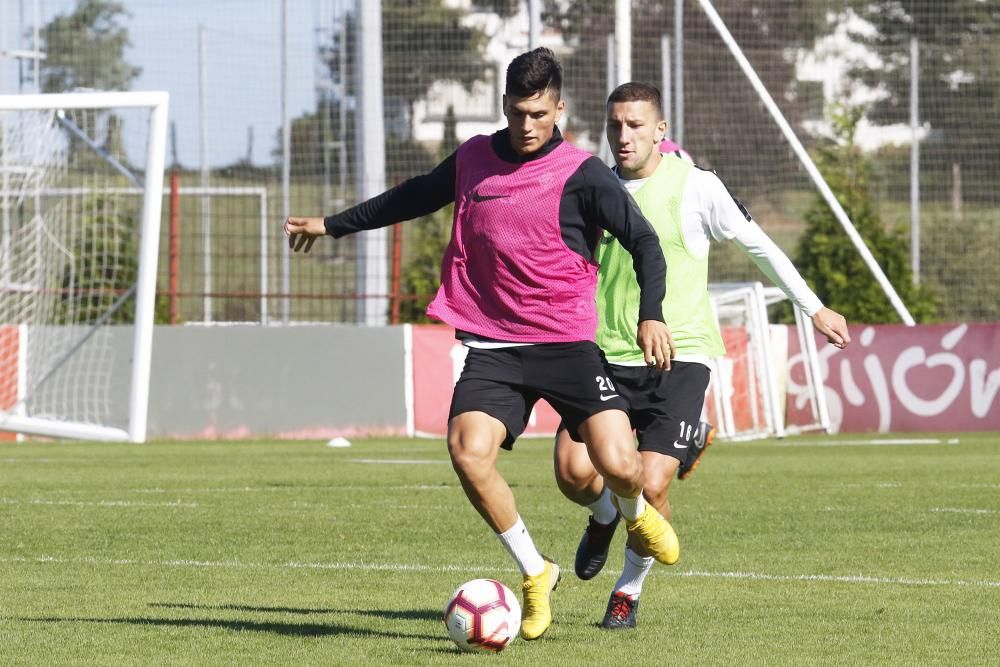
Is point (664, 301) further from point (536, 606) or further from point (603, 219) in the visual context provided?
point (536, 606)

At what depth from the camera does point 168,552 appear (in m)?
8.48

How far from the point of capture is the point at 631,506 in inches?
245

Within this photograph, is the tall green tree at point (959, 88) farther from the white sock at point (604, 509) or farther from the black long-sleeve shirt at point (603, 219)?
the black long-sleeve shirt at point (603, 219)

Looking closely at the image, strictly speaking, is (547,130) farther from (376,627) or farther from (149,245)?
(149,245)

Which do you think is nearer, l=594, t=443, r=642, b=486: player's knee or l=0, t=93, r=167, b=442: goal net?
l=594, t=443, r=642, b=486: player's knee

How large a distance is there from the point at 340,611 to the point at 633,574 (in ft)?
3.56

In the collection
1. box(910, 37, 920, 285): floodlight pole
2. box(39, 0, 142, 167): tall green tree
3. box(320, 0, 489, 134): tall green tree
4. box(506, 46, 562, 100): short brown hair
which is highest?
box(39, 0, 142, 167): tall green tree

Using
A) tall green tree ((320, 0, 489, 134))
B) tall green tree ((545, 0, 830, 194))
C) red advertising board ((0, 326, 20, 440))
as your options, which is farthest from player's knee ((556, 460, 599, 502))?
tall green tree ((320, 0, 489, 134))

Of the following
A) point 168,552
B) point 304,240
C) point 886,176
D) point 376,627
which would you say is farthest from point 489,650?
point 886,176

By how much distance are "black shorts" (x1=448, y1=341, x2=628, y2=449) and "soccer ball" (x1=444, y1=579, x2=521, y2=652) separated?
1.93ft

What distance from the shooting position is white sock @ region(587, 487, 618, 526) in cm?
689

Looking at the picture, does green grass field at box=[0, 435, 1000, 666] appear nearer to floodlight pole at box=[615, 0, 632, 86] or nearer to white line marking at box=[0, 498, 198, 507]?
white line marking at box=[0, 498, 198, 507]

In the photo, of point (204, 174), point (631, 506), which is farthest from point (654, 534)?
point (204, 174)

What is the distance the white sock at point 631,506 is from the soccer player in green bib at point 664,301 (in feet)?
1.32
